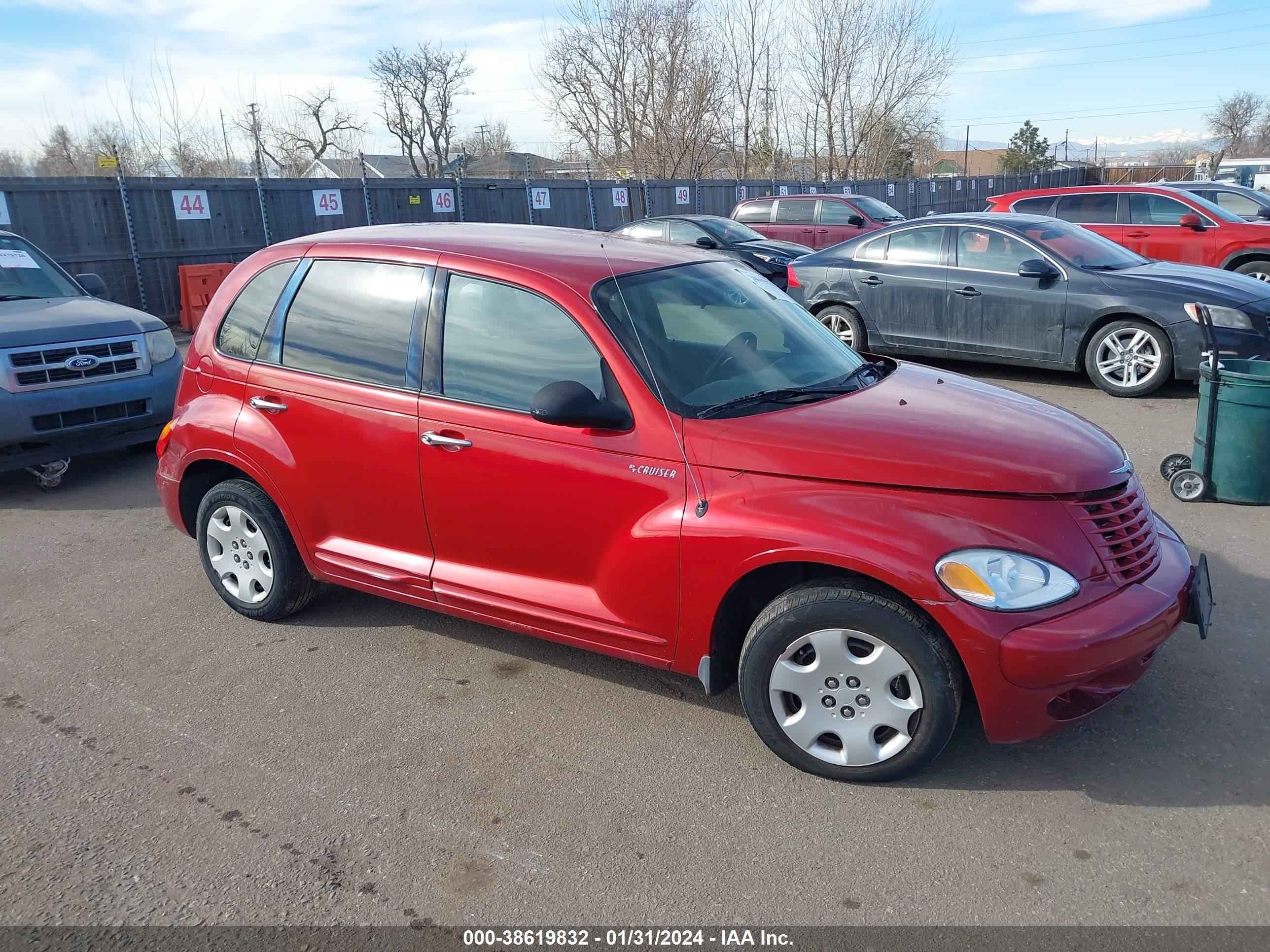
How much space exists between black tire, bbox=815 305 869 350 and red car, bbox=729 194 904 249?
7.70 meters

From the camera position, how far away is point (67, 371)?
704 centimetres

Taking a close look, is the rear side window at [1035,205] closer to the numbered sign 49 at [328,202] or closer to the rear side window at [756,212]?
the rear side window at [756,212]

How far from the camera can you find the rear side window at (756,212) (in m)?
19.0

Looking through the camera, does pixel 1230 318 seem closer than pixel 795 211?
Yes

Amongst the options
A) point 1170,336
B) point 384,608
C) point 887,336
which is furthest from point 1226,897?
point 887,336

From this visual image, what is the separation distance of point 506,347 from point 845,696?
1.84 metres

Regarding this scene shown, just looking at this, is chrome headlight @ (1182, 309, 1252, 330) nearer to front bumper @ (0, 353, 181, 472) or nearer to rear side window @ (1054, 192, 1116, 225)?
rear side window @ (1054, 192, 1116, 225)

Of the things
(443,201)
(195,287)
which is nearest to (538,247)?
(195,287)

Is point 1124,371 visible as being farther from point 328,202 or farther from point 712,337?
point 328,202

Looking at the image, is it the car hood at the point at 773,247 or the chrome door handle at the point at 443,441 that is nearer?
the chrome door handle at the point at 443,441

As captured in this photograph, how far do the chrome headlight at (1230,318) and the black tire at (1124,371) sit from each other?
436mm

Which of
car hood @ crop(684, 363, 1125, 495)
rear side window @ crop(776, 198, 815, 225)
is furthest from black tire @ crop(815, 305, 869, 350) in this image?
Result: rear side window @ crop(776, 198, 815, 225)

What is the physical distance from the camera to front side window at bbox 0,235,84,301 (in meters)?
7.75

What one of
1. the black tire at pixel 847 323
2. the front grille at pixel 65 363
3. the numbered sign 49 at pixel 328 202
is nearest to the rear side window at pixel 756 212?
the numbered sign 49 at pixel 328 202
